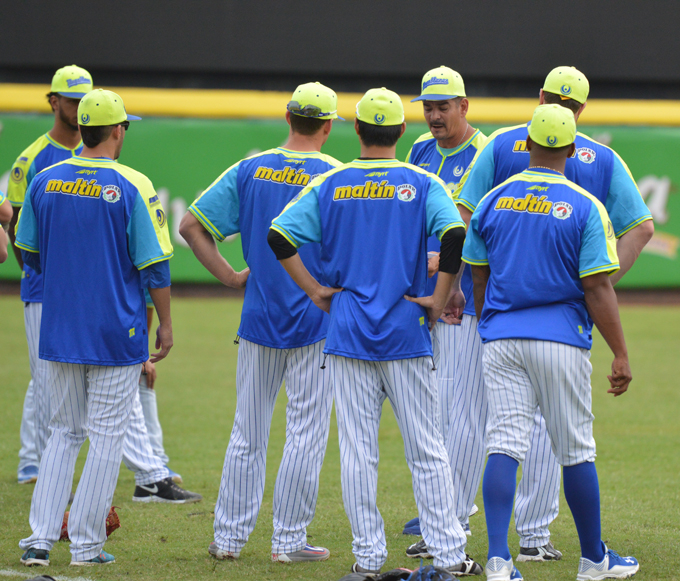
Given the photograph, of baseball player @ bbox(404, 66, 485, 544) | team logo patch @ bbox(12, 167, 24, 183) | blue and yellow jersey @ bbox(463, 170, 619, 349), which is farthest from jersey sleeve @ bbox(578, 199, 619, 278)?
team logo patch @ bbox(12, 167, 24, 183)

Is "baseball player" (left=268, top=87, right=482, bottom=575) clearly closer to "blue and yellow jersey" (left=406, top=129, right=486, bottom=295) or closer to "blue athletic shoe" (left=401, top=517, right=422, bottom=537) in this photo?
"blue athletic shoe" (left=401, top=517, right=422, bottom=537)

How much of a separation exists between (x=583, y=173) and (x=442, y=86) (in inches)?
37.7

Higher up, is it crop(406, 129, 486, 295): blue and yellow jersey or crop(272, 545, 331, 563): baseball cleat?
crop(406, 129, 486, 295): blue and yellow jersey

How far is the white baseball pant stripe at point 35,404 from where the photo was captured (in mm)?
5211

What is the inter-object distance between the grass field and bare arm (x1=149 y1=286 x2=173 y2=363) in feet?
3.37

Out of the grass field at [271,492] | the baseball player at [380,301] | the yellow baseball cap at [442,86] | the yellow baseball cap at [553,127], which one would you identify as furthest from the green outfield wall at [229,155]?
the yellow baseball cap at [553,127]

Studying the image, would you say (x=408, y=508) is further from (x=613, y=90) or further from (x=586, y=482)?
Result: (x=613, y=90)

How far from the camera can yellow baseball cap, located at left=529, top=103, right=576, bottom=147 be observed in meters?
3.70

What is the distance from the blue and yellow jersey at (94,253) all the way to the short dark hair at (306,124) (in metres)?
0.77

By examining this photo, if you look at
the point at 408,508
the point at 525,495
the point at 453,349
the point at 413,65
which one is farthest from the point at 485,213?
the point at 413,65

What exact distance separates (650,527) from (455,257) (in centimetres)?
210

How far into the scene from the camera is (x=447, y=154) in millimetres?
4871

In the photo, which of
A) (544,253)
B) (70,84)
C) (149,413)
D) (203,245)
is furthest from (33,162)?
(544,253)

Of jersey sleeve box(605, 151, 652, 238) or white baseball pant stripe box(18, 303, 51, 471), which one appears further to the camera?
white baseball pant stripe box(18, 303, 51, 471)
